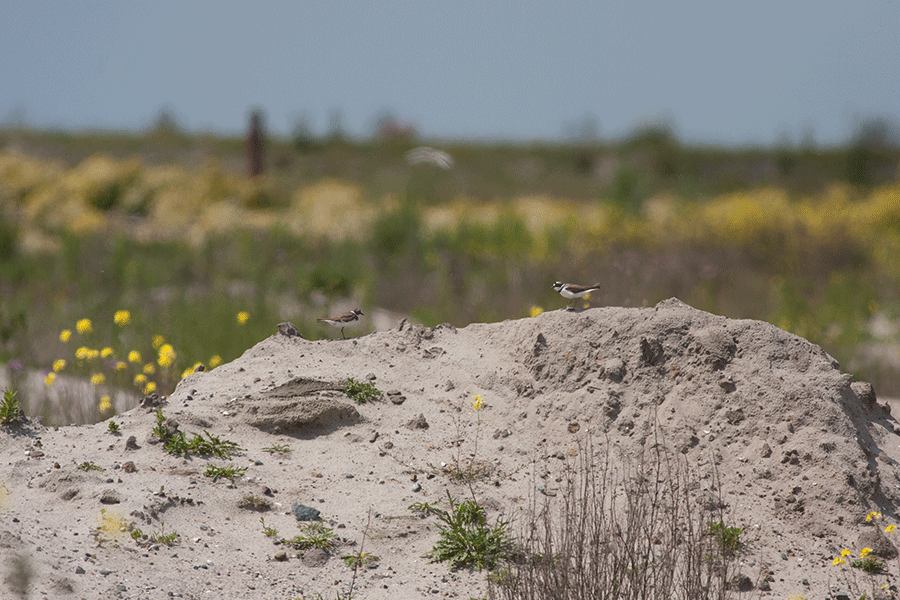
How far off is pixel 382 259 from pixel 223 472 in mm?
9069

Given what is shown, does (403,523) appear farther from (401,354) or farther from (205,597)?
(401,354)

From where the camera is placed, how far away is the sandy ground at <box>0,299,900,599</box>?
331cm

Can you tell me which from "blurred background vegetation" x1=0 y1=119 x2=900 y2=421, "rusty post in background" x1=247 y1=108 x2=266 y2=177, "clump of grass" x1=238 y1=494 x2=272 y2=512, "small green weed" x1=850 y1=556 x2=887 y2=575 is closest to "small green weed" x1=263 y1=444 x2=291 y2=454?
"clump of grass" x1=238 y1=494 x2=272 y2=512

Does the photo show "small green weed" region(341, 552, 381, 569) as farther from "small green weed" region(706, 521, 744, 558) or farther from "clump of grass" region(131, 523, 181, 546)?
"small green weed" region(706, 521, 744, 558)

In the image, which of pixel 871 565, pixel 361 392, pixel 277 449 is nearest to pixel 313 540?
pixel 277 449

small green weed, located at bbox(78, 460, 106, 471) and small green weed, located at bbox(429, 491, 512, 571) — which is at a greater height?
small green weed, located at bbox(78, 460, 106, 471)

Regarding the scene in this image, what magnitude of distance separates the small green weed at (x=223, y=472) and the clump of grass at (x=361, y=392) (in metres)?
0.79

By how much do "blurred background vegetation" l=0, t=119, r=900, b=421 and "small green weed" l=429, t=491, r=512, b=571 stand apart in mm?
2653

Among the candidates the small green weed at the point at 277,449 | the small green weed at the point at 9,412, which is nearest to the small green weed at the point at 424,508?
the small green weed at the point at 277,449

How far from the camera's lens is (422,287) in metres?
10.8

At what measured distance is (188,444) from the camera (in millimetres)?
4004

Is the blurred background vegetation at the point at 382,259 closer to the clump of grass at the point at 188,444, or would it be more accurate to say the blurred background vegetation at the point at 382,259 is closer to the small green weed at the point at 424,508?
the clump of grass at the point at 188,444

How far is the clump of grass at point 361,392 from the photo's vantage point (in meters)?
4.46

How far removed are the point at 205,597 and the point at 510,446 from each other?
1.73 metres
